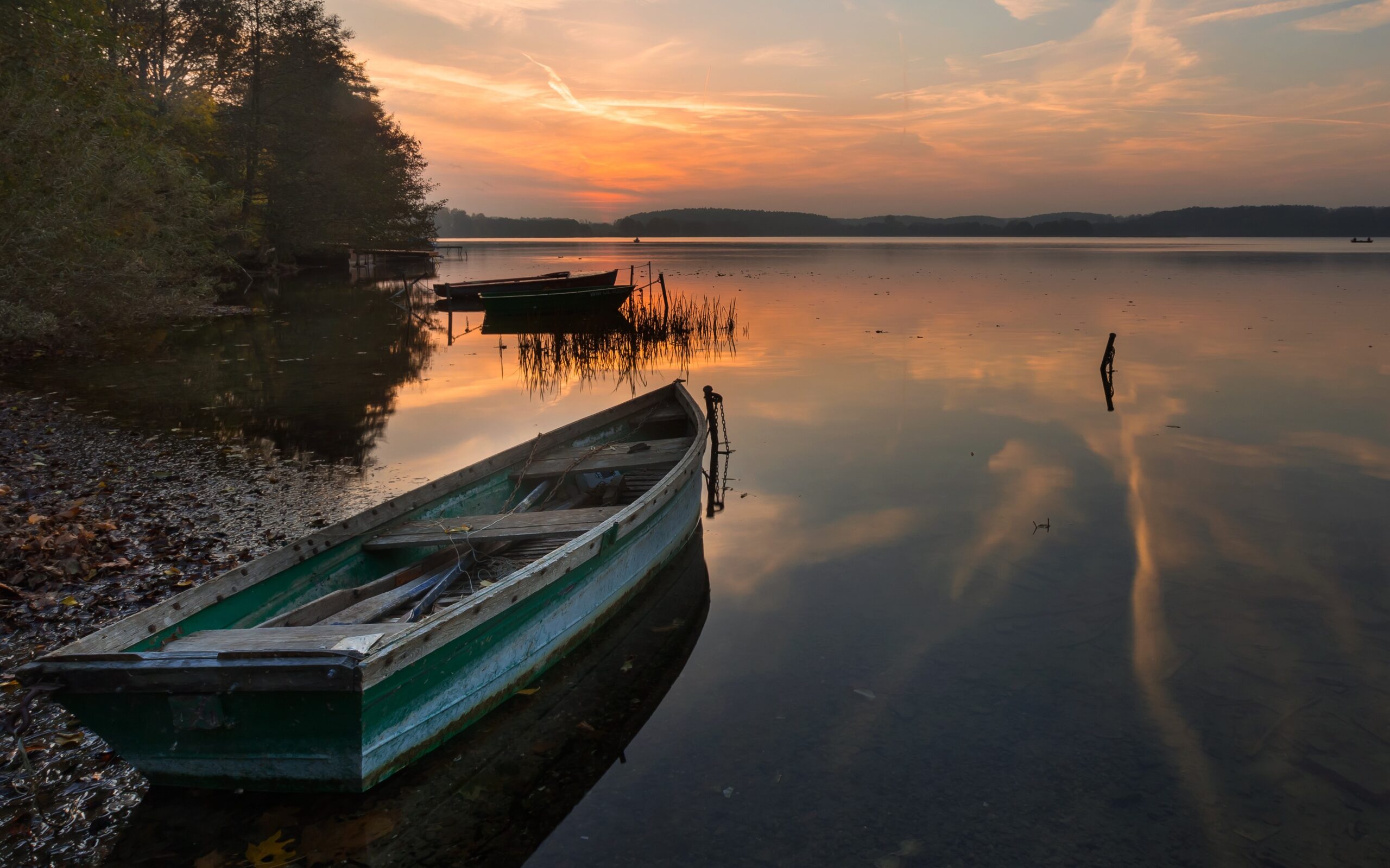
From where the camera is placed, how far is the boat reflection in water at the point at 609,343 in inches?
853

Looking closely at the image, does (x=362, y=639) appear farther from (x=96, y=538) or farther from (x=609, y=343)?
(x=609, y=343)

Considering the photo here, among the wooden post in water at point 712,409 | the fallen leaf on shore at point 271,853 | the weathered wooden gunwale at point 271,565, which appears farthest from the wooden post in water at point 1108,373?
the fallen leaf on shore at point 271,853

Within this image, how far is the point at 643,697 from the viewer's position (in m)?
6.14

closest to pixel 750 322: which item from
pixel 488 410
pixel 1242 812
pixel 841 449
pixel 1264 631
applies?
pixel 488 410

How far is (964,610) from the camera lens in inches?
295

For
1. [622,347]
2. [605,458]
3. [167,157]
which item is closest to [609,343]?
[622,347]

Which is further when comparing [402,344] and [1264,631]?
[402,344]

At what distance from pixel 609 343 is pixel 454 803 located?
73.9 feet

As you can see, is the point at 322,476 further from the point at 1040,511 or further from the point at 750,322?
the point at 750,322

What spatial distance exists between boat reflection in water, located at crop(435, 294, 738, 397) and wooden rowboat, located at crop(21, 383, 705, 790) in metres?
12.0

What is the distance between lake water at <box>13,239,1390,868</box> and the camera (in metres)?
4.66

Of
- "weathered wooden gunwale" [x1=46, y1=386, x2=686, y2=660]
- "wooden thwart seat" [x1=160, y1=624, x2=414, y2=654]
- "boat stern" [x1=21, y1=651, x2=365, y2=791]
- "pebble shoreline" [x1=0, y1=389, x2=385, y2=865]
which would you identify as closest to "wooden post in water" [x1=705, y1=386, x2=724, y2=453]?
"weathered wooden gunwale" [x1=46, y1=386, x2=686, y2=660]

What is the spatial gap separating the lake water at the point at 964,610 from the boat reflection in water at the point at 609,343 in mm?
554

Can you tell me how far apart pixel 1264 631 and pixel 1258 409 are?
11112mm
